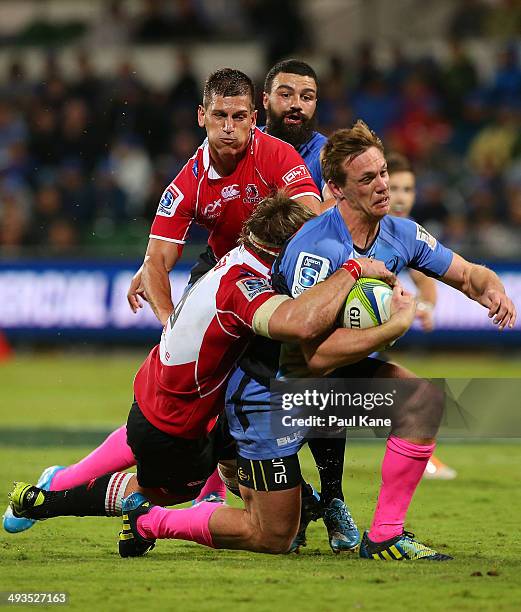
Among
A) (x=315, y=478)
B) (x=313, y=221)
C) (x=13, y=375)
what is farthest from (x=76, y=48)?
(x=313, y=221)

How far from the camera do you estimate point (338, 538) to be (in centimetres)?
621

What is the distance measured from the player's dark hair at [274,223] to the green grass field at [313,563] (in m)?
1.51

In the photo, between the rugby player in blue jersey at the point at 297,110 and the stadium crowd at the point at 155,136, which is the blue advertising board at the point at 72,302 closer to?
the stadium crowd at the point at 155,136

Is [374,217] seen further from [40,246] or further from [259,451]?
[40,246]

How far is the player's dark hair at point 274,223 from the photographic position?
571cm

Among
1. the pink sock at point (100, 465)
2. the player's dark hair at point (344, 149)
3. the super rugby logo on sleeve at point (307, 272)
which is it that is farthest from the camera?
the pink sock at point (100, 465)

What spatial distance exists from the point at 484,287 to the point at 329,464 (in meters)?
1.26

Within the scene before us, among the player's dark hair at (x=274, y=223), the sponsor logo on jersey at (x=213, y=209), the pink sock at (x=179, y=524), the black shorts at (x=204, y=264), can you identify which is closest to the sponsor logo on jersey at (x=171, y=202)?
the sponsor logo on jersey at (x=213, y=209)

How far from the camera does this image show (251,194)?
273 inches

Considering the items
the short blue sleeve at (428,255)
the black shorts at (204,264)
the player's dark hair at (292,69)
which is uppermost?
the player's dark hair at (292,69)

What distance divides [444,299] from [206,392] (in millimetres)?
9830

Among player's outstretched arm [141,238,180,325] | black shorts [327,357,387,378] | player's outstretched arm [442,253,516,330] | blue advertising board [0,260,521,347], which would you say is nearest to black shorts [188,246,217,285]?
player's outstretched arm [141,238,180,325]

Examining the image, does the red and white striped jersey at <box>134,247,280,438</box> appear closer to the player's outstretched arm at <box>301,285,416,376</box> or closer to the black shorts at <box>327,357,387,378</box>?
the player's outstretched arm at <box>301,285,416,376</box>

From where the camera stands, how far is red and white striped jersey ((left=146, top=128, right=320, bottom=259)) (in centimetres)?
686
